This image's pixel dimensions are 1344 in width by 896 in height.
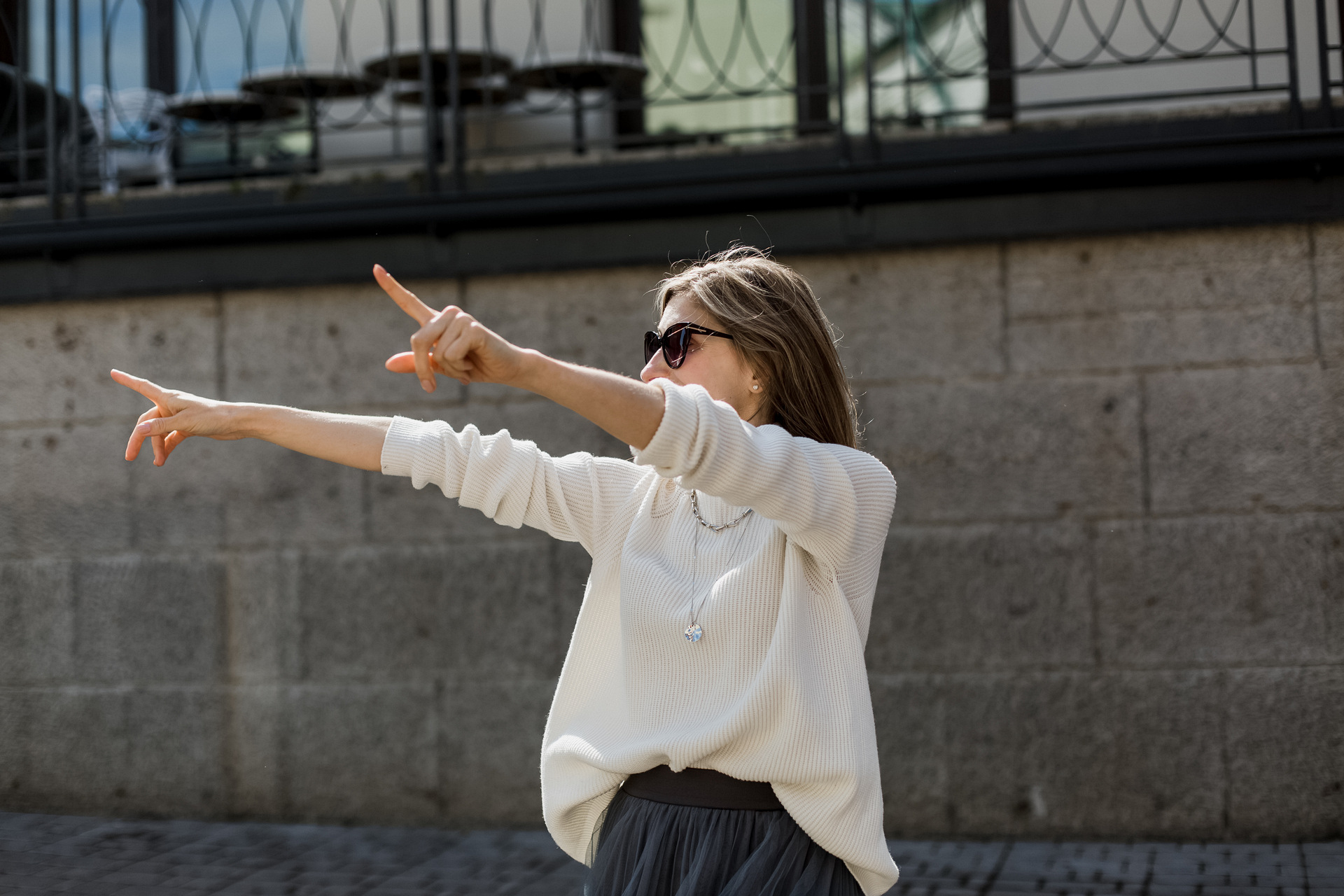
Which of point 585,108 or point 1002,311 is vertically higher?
point 585,108

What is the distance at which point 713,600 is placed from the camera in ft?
6.67

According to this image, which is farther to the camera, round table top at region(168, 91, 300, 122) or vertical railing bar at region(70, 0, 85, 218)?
round table top at region(168, 91, 300, 122)

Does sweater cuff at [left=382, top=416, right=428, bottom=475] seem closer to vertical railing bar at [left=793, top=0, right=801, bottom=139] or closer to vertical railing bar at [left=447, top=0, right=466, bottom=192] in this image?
vertical railing bar at [left=447, top=0, right=466, bottom=192]

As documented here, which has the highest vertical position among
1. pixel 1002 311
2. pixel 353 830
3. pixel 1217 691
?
pixel 1002 311

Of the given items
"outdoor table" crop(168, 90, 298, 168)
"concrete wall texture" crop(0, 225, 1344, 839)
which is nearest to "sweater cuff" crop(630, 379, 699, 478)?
"concrete wall texture" crop(0, 225, 1344, 839)

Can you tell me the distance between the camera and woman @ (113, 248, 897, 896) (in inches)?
77.4

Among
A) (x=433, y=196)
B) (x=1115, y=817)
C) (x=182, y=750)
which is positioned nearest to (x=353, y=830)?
(x=182, y=750)

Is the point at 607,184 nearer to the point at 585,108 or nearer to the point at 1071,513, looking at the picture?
the point at 585,108

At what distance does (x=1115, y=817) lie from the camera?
195 inches

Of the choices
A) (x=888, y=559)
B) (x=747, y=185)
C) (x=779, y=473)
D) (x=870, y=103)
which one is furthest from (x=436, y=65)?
(x=779, y=473)

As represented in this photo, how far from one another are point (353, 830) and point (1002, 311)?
3.51m

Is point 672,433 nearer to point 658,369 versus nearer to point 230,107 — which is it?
point 658,369

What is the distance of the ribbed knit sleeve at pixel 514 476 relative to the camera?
205cm

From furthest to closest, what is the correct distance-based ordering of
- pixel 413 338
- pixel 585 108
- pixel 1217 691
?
pixel 585 108, pixel 1217 691, pixel 413 338
